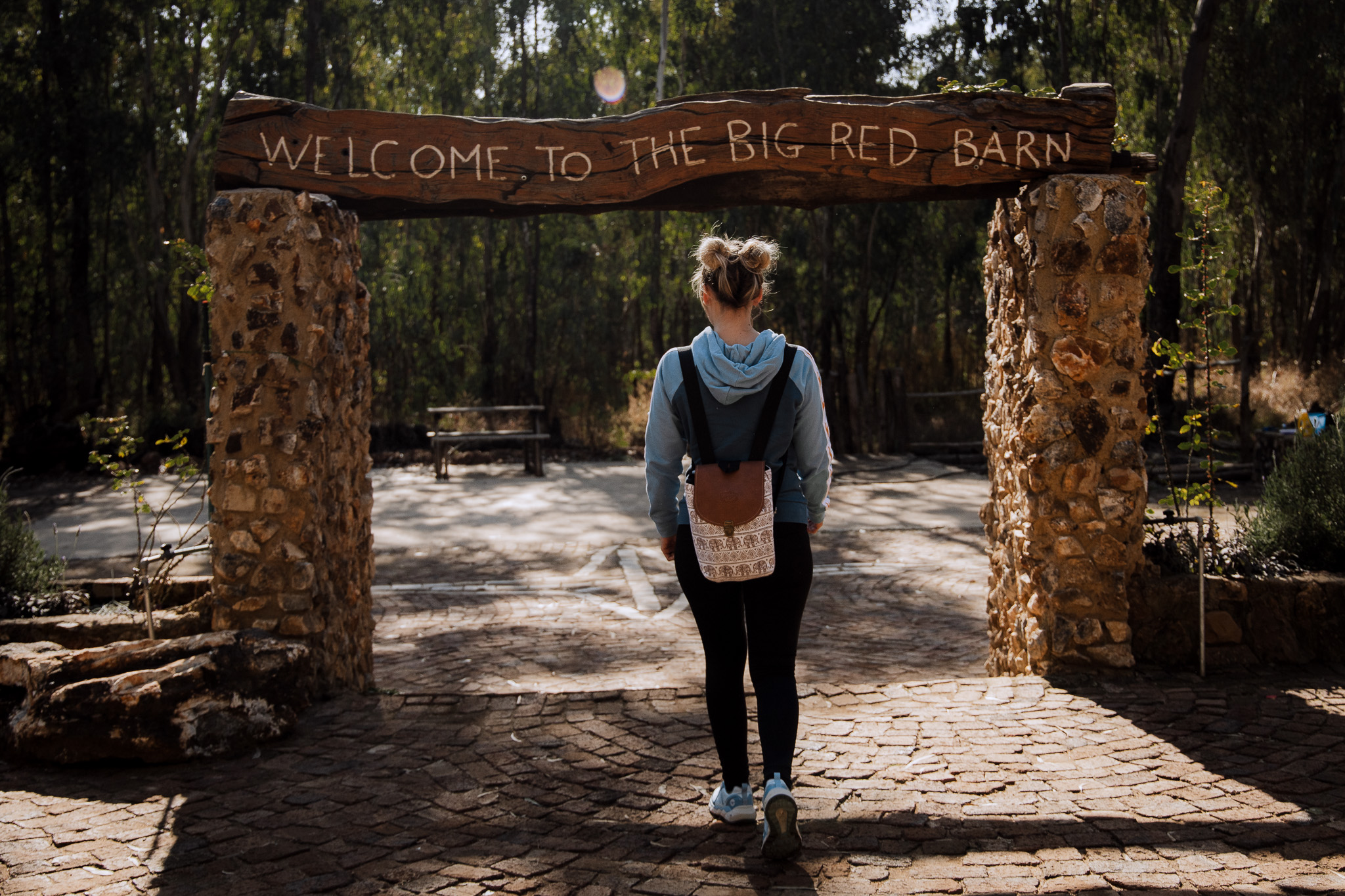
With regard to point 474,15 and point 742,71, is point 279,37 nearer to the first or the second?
point 474,15

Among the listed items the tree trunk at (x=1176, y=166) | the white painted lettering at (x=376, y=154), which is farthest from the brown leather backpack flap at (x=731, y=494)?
the tree trunk at (x=1176, y=166)

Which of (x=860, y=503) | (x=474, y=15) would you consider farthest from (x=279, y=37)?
(x=860, y=503)

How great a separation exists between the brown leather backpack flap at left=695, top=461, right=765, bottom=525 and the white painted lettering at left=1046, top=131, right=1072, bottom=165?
2750 millimetres

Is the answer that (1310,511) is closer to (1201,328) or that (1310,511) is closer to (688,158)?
(1201,328)

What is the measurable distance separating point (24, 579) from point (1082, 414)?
543 centimetres

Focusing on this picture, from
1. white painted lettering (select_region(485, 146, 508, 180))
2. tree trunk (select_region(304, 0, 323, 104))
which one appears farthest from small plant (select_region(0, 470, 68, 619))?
tree trunk (select_region(304, 0, 323, 104))

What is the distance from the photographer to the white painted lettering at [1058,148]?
192 inches

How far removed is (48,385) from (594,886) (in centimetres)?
1941

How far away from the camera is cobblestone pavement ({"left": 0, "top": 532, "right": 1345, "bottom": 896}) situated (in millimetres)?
3059

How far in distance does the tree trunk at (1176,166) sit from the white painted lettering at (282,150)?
12628 millimetres

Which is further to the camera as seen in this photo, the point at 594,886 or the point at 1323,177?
the point at 1323,177

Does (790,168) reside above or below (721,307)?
above

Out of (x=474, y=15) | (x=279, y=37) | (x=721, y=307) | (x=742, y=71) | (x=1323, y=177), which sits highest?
(x=474, y=15)

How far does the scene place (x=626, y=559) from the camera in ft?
29.7
